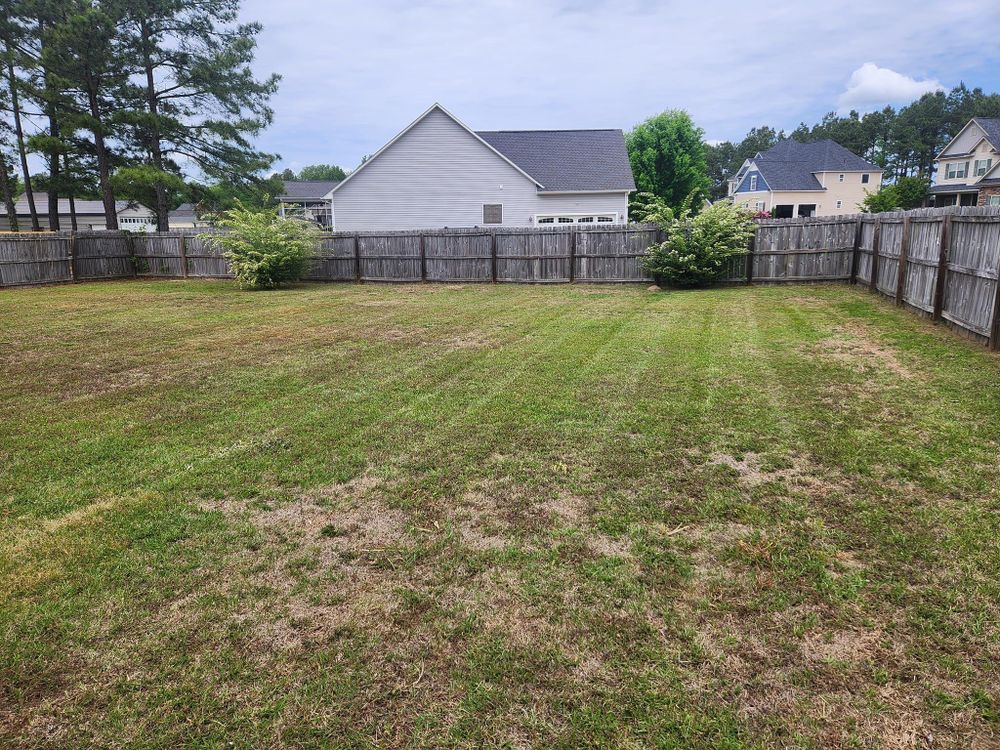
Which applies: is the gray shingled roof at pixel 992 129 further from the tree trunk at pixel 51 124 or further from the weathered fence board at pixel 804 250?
the tree trunk at pixel 51 124

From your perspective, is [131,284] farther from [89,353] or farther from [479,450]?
[479,450]

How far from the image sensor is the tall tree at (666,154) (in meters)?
37.6

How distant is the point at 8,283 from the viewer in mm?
17391

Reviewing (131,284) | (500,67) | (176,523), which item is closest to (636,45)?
(500,67)

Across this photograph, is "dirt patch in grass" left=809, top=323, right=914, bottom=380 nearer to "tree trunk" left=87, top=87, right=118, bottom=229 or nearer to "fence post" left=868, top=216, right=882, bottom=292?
"fence post" left=868, top=216, right=882, bottom=292

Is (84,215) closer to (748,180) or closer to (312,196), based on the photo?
(312,196)

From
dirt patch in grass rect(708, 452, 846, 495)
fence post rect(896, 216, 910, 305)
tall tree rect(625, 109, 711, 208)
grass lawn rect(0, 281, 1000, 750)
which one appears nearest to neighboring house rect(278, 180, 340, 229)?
tall tree rect(625, 109, 711, 208)

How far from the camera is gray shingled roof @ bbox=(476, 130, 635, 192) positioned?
25.4 meters

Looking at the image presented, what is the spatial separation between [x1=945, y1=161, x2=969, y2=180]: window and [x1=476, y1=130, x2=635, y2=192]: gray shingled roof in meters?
28.6

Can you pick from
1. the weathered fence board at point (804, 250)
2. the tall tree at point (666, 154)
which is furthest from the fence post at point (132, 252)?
the tall tree at point (666, 154)

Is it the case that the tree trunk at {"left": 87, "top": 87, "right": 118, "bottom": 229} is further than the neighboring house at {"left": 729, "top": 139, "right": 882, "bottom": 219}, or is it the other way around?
the neighboring house at {"left": 729, "top": 139, "right": 882, "bottom": 219}

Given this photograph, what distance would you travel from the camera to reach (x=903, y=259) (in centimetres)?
975

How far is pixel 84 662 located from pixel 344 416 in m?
2.89

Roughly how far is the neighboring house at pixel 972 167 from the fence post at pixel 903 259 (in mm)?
34152
